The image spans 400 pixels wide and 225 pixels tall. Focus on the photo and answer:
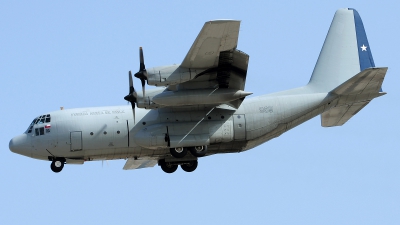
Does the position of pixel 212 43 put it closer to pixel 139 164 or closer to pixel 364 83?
pixel 364 83

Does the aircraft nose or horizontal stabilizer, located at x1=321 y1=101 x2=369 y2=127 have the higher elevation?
horizontal stabilizer, located at x1=321 y1=101 x2=369 y2=127

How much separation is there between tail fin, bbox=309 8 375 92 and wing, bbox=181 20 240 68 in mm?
6018

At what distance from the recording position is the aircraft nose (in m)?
31.2

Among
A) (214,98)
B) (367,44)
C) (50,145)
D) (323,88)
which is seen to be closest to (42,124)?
(50,145)

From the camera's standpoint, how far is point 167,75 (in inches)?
1098

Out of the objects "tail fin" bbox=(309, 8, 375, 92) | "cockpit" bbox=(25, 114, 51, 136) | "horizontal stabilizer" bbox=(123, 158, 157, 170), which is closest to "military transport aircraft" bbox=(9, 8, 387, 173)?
"cockpit" bbox=(25, 114, 51, 136)

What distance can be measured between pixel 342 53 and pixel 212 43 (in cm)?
802

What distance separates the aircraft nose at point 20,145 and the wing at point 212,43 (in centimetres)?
736

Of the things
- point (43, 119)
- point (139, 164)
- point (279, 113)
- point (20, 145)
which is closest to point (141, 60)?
point (43, 119)

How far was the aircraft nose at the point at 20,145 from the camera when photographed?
31191 millimetres

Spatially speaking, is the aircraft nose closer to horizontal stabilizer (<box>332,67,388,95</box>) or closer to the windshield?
the windshield

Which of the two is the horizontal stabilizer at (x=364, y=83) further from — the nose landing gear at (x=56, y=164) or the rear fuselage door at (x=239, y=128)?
the nose landing gear at (x=56, y=164)

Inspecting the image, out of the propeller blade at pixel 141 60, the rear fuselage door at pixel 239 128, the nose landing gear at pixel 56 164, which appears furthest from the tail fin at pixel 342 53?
the nose landing gear at pixel 56 164

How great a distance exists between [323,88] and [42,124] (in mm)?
11097
